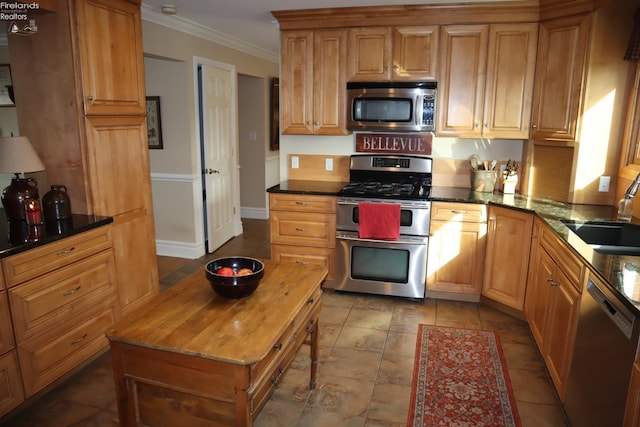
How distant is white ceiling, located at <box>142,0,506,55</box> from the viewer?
354cm

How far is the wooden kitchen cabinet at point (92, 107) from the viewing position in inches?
106

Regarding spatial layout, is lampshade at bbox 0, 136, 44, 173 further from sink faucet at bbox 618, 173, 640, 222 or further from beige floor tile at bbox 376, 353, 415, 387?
sink faucet at bbox 618, 173, 640, 222

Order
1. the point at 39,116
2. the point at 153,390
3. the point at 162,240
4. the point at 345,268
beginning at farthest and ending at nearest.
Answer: the point at 162,240 < the point at 345,268 < the point at 39,116 < the point at 153,390

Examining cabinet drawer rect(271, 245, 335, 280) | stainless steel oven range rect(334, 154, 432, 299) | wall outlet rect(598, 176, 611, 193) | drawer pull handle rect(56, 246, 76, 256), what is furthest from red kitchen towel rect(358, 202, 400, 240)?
drawer pull handle rect(56, 246, 76, 256)

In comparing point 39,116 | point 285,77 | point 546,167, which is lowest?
point 546,167

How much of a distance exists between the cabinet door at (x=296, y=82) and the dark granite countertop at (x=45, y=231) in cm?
182

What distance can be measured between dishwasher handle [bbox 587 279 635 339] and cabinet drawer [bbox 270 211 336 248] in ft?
7.00

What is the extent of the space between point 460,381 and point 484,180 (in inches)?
70.0

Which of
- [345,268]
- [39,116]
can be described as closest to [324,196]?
[345,268]

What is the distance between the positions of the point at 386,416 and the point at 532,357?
118cm

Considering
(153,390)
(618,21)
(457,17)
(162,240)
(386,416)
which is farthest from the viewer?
(162,240)

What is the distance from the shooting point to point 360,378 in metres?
2.70

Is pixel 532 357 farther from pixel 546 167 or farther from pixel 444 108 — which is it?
pixel 444 108

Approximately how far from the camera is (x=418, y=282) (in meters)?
3.74
